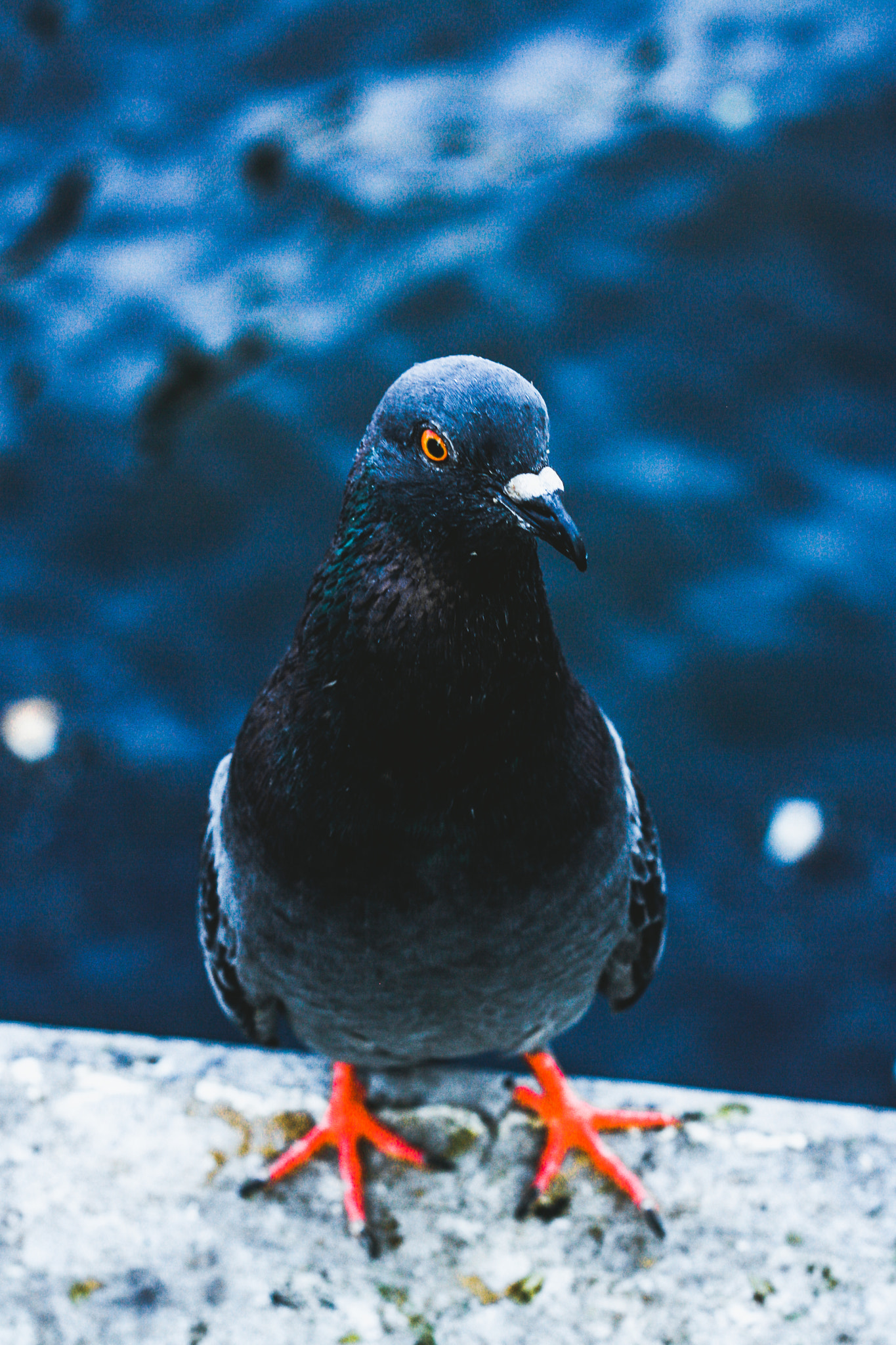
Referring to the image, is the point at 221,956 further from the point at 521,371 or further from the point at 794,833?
the point at 521,371

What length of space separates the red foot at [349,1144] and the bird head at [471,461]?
6.13 feet

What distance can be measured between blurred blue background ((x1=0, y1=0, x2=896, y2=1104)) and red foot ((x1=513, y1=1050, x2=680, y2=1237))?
1716mm

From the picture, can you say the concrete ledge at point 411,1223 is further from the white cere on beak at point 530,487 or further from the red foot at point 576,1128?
the white cere on beak at point 530,487

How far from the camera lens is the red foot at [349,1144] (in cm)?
355

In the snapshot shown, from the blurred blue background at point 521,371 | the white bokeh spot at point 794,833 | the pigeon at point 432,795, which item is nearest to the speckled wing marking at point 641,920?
the pigeon at point 432,795

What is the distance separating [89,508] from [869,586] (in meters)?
4.08

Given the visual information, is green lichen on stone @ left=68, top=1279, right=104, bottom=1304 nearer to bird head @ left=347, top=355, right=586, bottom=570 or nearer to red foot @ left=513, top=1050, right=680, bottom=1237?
red foot @ left=513, top=1050, right=680, bottom=1237

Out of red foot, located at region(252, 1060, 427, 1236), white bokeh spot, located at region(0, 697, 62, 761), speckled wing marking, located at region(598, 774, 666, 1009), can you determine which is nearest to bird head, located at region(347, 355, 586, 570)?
speckled wing marking, located at region(598, 774, 666, 1009)

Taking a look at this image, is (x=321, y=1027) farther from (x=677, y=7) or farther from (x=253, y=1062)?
(x=677, y=7)

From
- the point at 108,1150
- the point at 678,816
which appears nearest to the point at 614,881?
the point at 108,1150

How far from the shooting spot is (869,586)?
21.6ft

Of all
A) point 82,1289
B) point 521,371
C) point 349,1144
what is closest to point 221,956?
point 349,1144

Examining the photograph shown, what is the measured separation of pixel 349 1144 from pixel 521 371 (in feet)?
15.6

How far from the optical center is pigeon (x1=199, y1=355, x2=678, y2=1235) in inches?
101
